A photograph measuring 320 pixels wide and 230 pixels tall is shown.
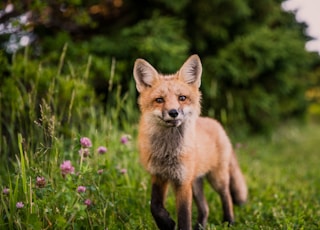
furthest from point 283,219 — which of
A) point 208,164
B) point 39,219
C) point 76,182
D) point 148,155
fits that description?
point 39,219

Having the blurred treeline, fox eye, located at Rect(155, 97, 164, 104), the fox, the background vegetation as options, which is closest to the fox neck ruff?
the fox

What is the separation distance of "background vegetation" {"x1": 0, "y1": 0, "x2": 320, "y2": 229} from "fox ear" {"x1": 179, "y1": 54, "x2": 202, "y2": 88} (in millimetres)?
944

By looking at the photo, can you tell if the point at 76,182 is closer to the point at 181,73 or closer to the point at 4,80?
the point at 181,73

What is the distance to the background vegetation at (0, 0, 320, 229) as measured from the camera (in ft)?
11.5

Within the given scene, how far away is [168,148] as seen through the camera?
3707 mm

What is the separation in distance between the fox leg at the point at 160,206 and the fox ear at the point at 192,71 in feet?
3.15

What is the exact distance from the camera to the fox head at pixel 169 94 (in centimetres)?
345

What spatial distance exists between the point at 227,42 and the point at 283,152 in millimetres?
2751

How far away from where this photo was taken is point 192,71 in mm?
3910

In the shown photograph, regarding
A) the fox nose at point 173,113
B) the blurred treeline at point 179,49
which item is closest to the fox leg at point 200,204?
A: the fox nose at point 173,113

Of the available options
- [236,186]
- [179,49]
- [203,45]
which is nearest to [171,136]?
[236,186]

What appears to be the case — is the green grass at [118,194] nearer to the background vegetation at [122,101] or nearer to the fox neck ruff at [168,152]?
the background vegetation at [122,101]

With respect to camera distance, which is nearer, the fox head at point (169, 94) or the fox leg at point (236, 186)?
the fox head at point (169, 94)

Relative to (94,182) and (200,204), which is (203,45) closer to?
(200,204)
